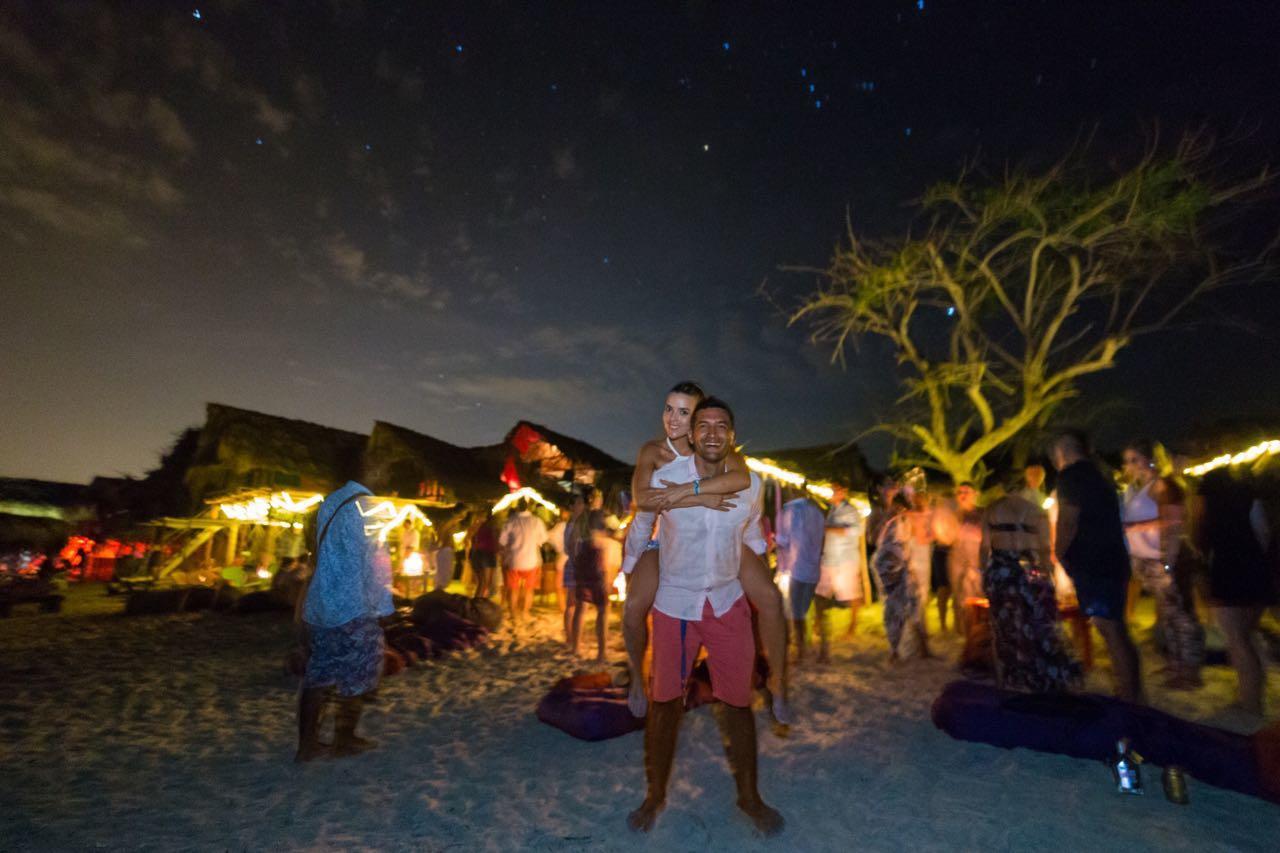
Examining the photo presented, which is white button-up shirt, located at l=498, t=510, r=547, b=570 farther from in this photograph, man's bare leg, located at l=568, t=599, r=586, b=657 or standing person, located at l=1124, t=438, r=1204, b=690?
standing person, located at l=1124, t=438, r=1204, b=690

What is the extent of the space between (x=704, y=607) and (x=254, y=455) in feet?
62.4

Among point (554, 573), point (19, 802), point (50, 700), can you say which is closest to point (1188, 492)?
point (19, 802)

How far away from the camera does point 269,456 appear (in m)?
18.4

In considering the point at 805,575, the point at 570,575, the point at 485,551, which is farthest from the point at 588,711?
the point at 485,551

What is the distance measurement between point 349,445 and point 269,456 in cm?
376

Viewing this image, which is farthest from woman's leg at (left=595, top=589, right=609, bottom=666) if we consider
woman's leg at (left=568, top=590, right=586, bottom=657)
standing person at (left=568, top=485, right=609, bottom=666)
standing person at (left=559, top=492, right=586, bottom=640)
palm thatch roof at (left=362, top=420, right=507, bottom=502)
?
palm thatch roof at (left=362, top=420, right=507, bottom=502)

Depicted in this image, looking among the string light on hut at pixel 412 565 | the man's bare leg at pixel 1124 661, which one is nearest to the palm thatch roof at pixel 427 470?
the string light on hut at pixel 412 565

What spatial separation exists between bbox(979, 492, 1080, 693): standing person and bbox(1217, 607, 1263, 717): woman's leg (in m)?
1.20

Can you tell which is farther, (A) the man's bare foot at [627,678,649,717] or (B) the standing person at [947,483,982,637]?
(B) the standing person at [947,483,982,637]

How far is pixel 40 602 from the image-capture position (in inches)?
458

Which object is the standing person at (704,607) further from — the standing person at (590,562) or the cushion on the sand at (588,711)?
the standing person at (590,562)

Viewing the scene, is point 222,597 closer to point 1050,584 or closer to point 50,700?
point 50,700

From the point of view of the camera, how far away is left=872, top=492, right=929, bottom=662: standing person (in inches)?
265

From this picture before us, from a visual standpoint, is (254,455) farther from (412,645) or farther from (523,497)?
(412,645)
